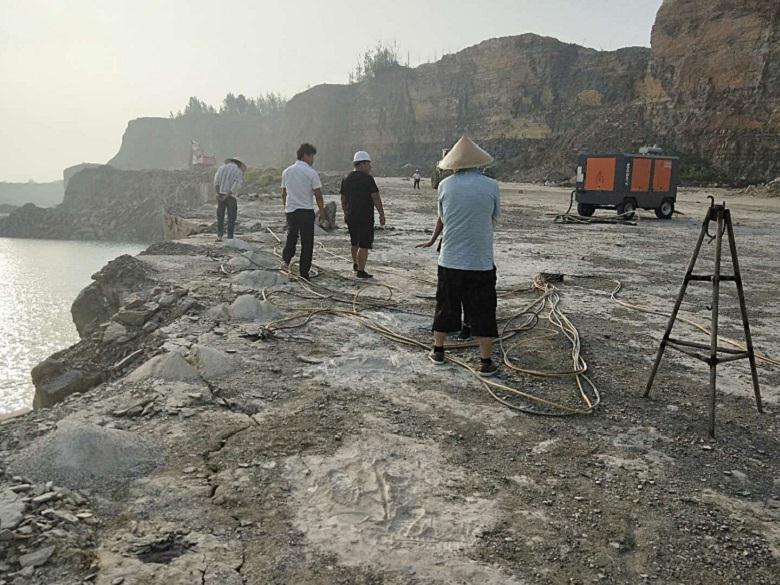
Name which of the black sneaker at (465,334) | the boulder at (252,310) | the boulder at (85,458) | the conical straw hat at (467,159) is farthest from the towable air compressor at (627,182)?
the boulder at (85,458)

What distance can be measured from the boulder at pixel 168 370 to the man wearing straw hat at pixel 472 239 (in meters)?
1.98

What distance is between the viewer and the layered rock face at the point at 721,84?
31.8 m

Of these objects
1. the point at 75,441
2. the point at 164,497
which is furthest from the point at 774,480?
the point at 75,441

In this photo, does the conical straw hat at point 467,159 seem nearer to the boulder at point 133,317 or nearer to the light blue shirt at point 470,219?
the light blue shirt at point 470,219

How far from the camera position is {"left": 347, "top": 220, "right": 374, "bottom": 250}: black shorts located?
24.8ft

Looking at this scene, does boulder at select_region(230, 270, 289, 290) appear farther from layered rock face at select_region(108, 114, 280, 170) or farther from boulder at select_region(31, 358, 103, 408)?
layered rock face at select_region(108, 114, 280, 170)

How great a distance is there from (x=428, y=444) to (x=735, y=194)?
3008 centimetres

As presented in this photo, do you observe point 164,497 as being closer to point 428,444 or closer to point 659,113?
point 428,444

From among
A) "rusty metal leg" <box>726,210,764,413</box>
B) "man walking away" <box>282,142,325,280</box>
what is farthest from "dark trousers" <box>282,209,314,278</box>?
"rusty metal leg" <box>726,210,764,413</box>

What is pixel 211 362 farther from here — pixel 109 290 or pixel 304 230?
pixel 109 290

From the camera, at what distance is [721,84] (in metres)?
34.2

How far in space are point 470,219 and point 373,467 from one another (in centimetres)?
202

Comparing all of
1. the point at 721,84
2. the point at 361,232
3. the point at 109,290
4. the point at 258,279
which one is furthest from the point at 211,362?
the point at 721,84

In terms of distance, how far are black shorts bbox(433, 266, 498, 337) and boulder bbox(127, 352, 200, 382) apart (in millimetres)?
1937
